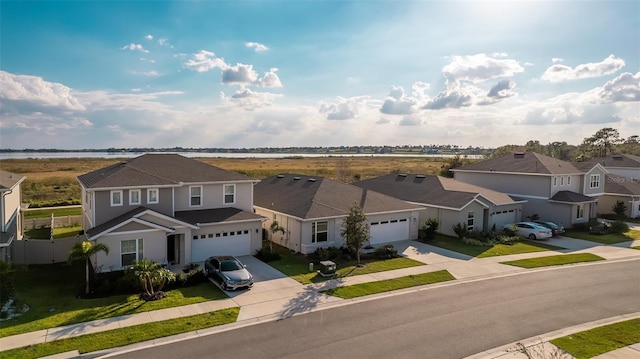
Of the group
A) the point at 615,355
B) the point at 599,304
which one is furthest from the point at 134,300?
the point at 599,304

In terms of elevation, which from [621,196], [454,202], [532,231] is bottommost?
[532,231]

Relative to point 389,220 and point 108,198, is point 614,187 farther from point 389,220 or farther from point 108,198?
point 108,198

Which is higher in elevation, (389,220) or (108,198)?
(108,198)

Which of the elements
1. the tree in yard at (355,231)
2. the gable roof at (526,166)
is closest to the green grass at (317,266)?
the tree in yard at (355,231)

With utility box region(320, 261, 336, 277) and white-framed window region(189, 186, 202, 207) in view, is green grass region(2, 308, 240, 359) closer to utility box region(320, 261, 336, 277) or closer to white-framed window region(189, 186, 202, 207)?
utility box region(320, 261, 336, 277)

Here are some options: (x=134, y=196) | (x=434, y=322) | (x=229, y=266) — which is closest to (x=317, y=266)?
(x=229, y=266)

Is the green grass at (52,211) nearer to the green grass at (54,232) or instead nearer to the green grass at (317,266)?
the green grass at (54,232)

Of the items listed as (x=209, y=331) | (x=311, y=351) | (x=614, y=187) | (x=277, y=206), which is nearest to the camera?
(x=311, y=351)

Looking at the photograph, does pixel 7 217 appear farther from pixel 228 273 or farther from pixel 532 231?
pixel 532 231
